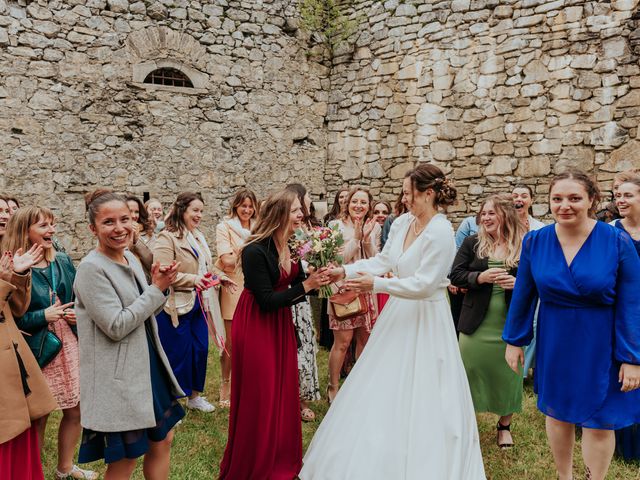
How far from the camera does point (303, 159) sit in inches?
415

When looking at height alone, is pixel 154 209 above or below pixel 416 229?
above

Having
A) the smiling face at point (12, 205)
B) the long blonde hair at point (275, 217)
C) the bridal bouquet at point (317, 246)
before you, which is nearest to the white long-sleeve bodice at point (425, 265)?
the bridal bouquet at point (317, 246)

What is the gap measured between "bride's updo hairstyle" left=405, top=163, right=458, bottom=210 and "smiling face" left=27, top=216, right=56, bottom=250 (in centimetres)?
244

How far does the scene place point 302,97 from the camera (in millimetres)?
10391

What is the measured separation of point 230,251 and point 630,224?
350 centimetres

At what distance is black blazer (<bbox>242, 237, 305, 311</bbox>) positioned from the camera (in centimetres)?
336

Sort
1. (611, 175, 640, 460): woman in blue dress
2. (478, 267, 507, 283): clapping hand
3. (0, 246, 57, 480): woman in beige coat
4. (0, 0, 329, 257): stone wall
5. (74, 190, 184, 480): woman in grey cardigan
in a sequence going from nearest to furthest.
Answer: (74, 190, 184, 480): woman in grey cardigan, (0, 246, 57, 480): woman in beige coat, (611, 175, 640, 460): woman in blue dress, (478, 267, 507, 283): clapping hand, (0, 0, 329, 257): stone wall

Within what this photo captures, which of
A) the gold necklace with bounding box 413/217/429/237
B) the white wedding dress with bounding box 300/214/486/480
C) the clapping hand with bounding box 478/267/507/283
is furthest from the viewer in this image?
the clapping hand with bounding box 478/267/507/283

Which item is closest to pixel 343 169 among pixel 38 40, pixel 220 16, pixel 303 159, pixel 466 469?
pixel 303 159

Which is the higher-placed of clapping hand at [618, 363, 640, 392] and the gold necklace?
the gold necklace

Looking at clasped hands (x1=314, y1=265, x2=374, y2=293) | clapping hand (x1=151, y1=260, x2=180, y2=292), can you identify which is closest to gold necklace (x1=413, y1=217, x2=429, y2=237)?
clasped hands (x1=314, y1=265, x2=374, y2=293)

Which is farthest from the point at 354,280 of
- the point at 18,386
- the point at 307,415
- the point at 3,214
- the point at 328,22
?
the point at 328,22

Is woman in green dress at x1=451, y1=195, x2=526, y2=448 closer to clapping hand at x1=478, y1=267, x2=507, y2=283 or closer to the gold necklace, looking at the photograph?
clapping hand at x1=478, y1=267, x2=507, y2=283

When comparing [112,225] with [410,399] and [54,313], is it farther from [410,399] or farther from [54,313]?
[410,399]
